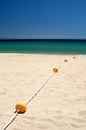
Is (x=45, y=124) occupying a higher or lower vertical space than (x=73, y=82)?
higher

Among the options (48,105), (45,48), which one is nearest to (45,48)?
(45,48)

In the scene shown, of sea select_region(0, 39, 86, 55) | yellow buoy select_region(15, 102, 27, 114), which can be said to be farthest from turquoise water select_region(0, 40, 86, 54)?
yellow buoy select_region(15, 102, 27, 114)

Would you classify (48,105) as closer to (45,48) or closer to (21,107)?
(21,107)

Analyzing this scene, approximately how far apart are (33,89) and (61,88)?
1.94 ft

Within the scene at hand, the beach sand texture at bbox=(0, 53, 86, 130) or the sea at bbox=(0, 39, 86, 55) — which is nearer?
the beach sand texture at bbox=(0, 53, 86, 130)

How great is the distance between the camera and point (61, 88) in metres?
4.79

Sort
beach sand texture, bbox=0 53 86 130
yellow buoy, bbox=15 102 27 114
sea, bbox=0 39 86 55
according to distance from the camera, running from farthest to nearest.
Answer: sea, bbox=0 39 86 55 < yellow buoy, bbox=15 102 27 114 < beach sand texture, bbox=0 53 86 130

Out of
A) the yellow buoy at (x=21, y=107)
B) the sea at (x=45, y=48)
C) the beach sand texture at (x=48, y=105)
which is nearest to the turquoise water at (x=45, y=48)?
the sea at (x=45, y=48)

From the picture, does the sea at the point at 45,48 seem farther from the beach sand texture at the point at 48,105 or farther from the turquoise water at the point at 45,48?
the beach sand texture at the point at 48,105

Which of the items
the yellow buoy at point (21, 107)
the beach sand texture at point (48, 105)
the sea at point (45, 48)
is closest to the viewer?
the beach sand texture at point (48, 105)

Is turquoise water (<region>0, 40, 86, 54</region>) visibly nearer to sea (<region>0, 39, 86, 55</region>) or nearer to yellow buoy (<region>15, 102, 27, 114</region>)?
sea (<region>0, 39, 86, 55</region>)

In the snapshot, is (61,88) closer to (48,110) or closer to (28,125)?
(48,110)

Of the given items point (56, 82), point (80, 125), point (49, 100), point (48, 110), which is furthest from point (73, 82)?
point (80, 125)

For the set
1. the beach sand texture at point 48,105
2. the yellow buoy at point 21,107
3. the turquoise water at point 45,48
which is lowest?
the turquoise water at point 45,48
